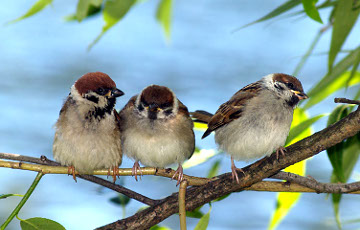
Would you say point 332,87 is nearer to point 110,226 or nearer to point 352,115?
point 352,115

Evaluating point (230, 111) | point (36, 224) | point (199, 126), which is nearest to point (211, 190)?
point (36, 224)

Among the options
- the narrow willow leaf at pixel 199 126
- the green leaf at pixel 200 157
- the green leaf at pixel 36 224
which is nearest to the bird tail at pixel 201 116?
the narrow willow leaf at pixel 199 126

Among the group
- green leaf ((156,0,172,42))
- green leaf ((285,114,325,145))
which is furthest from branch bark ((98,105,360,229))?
green leaf ((156,0,172,42))

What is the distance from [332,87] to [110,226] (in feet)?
2.56

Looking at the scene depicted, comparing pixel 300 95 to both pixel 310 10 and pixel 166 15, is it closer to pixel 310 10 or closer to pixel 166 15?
pixel 310 10

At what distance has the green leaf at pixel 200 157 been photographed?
125 cm

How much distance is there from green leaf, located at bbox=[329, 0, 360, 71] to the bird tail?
0.45 meters

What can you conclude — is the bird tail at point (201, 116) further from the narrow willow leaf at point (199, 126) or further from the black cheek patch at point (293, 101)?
the black cheek patch at point (293, 101)

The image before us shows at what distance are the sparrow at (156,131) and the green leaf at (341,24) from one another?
18.0 inches

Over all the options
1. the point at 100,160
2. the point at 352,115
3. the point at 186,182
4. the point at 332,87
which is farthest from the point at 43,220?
the point at 332,87

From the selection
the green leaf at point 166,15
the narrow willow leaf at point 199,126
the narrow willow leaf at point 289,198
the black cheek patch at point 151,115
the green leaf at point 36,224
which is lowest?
the green leaf at point 36,224

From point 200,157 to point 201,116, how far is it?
203 millimetres

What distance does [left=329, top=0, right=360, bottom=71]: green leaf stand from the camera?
3.41ft

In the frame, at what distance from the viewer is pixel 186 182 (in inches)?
35.7
